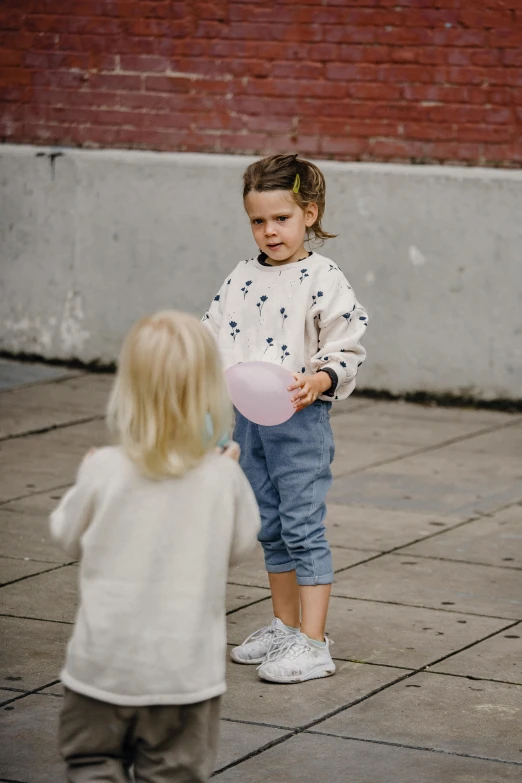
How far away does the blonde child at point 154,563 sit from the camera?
2.84 meters

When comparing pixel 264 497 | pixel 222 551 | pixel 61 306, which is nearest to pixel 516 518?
pixel 264 497

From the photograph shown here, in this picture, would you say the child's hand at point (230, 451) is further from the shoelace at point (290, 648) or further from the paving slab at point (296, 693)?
the shoelace at point (290, 648)

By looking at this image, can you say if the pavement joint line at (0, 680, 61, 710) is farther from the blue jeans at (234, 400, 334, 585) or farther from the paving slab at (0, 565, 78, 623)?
the blue jeans at (234, 400, 334, 585)

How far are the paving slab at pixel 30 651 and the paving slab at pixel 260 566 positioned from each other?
868 mm

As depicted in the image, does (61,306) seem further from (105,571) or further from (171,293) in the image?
(105,571)

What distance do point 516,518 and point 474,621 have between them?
1.50 m

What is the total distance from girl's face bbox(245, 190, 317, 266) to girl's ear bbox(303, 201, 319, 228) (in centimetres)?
2

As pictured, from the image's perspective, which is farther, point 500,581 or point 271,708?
point 500,581

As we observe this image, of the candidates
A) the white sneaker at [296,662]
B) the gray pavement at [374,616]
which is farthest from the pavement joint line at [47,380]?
the white sneaker at [296,662]

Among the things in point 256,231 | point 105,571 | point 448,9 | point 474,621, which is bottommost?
point 474,621

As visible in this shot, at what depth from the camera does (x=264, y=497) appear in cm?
453

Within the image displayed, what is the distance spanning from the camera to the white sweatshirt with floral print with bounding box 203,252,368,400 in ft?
14.2

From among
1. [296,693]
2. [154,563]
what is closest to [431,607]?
[296,693]

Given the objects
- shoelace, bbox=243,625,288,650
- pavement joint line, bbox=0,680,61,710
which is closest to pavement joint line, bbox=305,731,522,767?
shoelace, bbox=243,625,288,650
